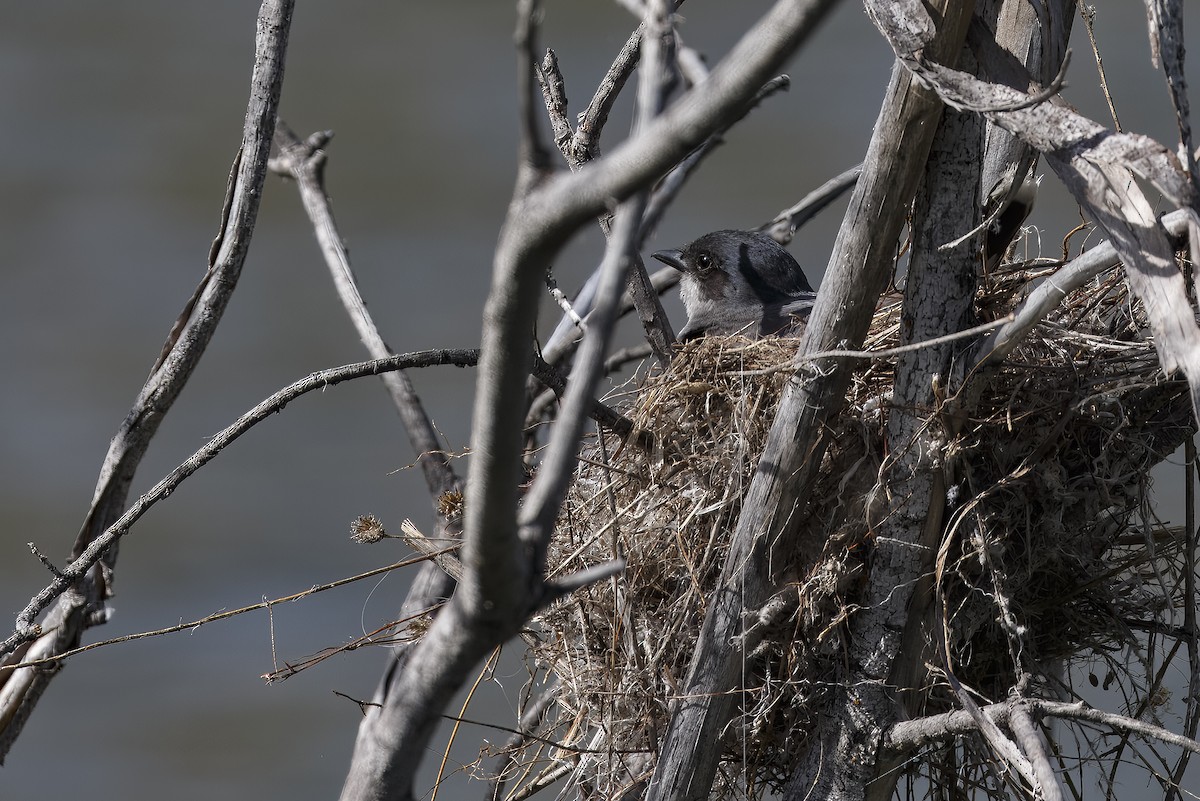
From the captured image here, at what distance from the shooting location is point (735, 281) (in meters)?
4.51

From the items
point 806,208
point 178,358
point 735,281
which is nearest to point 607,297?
point 178,358

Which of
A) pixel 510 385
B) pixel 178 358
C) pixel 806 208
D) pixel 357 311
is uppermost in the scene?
pixel 806 208

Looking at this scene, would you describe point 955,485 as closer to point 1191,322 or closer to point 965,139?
point 965,139

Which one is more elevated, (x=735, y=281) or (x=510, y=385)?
(x=735, y=281)

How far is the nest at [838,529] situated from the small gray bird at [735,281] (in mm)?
1051

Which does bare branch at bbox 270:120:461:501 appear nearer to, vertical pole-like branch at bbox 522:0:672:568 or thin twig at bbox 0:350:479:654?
thin twig at bbox 0:350:479:654

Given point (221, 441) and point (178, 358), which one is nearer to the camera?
point (221, 441)

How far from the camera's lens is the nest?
283 centimetres

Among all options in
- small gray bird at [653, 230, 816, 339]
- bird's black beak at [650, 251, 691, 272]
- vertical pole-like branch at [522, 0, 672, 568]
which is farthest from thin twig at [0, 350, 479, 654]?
bird's black beak at [650, 251, 691, 272]

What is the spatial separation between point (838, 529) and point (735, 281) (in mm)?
1793

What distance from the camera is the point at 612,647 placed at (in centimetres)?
308

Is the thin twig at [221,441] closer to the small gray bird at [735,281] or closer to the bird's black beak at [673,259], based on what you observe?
the small gray bird at [735,281]

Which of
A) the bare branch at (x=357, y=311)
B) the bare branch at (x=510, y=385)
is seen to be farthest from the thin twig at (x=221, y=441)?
the bare branch at (x=357, y=311)

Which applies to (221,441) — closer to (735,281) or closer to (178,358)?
(178,358)
